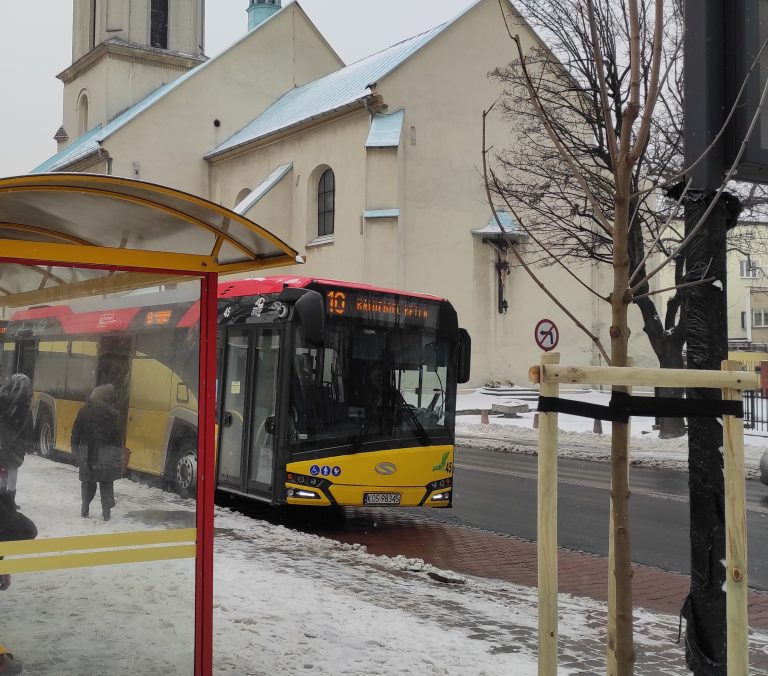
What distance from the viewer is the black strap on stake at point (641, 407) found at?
138 inches

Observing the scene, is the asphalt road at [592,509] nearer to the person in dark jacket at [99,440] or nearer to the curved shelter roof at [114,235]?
the curved shelter roof at [114,235]

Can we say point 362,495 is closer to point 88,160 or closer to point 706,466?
point 706,466

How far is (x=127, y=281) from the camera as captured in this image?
15.5 ft

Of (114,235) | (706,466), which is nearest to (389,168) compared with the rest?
(114,235)

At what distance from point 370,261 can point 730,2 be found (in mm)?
27115

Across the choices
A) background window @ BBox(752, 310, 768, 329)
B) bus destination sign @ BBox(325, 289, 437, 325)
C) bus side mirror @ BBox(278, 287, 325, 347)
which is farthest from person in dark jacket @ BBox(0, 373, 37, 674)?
background window @ BBox(752, 310, 768, 329)

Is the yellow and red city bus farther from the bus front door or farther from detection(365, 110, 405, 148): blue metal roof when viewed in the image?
detection(365, 110, 405, 148): blue metal roof

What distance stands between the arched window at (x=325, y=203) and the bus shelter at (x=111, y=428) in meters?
29.5

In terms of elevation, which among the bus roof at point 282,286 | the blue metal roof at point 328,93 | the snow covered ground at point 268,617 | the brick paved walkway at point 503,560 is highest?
the blue metal roof at point 328,93

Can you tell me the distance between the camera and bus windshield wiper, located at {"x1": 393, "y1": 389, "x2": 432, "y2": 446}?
1083 centimetres

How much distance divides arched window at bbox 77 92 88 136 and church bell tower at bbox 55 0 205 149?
1.10m

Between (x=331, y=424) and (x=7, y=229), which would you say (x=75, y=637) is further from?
(x=331, y=424)

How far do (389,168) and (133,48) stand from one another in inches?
795

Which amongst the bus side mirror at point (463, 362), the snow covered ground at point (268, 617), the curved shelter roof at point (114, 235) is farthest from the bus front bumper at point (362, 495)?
the curved shelter roof at point (114, 235)
